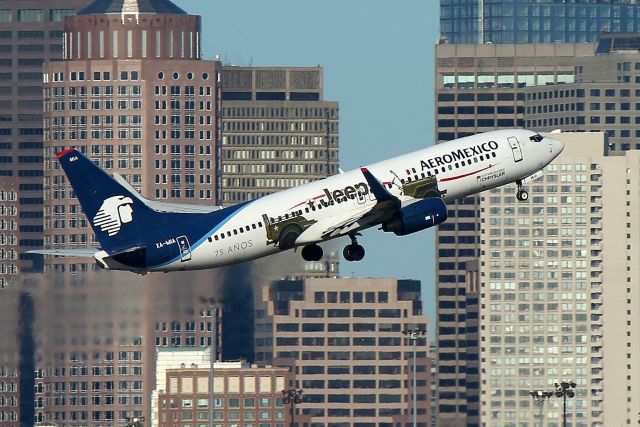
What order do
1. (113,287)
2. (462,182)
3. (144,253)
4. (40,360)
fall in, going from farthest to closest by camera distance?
1. (40,360)
2. (113,287)
3. (462,182)
4. (144,253)

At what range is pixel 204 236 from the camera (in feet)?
484

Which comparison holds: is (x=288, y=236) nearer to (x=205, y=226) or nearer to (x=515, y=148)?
(x=205, y=226)

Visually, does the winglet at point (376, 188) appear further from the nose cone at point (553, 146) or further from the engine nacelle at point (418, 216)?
the nose cone at point (553, 146)

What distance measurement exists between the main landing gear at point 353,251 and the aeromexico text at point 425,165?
3.22 meters

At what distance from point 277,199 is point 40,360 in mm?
39216

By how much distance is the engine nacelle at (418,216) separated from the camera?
152 metres

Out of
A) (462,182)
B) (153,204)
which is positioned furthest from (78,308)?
(462,182)

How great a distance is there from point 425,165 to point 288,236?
10.8 meters

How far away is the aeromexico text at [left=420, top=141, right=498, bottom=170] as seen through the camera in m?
154

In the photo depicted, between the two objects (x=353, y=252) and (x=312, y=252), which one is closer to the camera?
(x=353, y=252)

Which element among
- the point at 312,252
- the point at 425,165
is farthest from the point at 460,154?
the point at 312,252

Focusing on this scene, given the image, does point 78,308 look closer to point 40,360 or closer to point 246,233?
point 40,360

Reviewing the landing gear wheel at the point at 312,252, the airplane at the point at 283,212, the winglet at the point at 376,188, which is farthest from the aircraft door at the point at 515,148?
the landing gear wheel at the point at 312,252

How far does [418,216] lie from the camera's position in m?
152
